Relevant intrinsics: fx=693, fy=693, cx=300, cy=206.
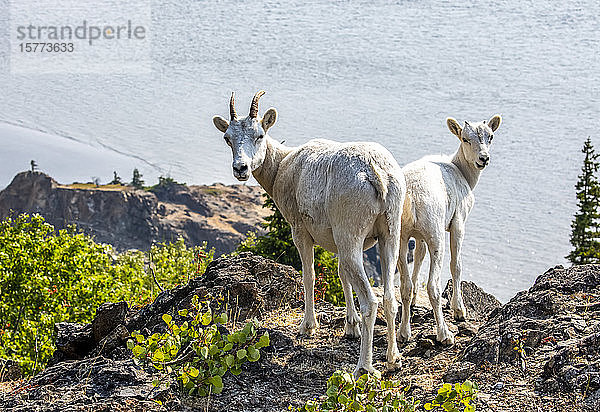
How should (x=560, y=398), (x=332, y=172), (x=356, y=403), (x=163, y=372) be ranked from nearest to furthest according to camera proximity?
(x=356, y=403) < (x=560, y=398) < (x=163, y=372) < (x=332, y=172)

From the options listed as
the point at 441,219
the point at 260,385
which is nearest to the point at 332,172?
the point at 441,219

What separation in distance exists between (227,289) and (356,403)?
5.06m

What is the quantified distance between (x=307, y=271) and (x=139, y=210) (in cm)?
5044

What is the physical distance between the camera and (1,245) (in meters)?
17.1

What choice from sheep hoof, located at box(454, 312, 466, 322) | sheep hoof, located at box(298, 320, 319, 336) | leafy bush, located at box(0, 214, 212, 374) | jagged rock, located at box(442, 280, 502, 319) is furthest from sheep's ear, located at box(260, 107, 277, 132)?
leafy bush, located at box(0, 214, 212, 374)

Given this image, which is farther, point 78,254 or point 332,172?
point 78,254

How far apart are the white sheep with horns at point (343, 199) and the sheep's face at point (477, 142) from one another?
3093mm

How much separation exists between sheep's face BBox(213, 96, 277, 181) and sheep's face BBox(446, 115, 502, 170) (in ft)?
12.3

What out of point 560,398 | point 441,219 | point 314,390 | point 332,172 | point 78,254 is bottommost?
point 78,254

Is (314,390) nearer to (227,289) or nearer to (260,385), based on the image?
(260,385)

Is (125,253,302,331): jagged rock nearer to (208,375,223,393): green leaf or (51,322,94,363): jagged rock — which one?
(51,322,94,363): jagged rock

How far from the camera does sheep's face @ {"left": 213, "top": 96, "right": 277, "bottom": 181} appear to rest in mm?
9625

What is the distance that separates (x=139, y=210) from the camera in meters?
58.9

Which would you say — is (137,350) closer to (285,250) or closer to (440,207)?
(440,207)
